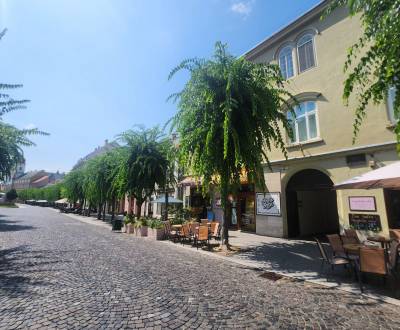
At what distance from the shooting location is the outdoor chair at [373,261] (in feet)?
18.5

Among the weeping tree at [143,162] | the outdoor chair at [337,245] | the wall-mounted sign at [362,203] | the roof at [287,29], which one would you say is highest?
the roof at [287,29]

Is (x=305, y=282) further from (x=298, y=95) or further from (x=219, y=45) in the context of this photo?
(x=298, y=95)

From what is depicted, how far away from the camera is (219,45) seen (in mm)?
10289

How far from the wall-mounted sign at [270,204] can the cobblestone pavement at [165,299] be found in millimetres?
6895

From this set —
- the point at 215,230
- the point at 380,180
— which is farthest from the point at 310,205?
the point at 380,180

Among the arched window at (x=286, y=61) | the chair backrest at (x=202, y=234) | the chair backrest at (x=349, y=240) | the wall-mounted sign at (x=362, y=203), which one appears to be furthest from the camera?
the arched window at (x=286, y=61)

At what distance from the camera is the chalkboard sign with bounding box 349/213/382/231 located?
10504mm

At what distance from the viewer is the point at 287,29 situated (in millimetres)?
14906

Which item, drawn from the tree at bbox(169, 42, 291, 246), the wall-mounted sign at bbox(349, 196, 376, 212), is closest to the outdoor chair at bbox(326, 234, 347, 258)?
the tree at bbox(169, 42, 291, 246)

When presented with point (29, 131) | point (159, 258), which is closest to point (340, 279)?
point (159, 258)

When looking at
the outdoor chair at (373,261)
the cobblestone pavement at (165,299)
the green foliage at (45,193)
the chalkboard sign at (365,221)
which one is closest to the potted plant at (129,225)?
the cobblestone pavement at (165,299)

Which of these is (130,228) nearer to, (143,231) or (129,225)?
(129,225)

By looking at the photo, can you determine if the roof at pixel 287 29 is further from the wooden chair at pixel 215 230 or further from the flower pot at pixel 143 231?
the flower pot at pixel 143 231

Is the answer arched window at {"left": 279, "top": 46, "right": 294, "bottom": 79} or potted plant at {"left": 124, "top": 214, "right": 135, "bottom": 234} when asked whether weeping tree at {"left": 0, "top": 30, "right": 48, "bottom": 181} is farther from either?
arched window at {"left": 279, "top": 46, "right": 294, "bottom": 79}
